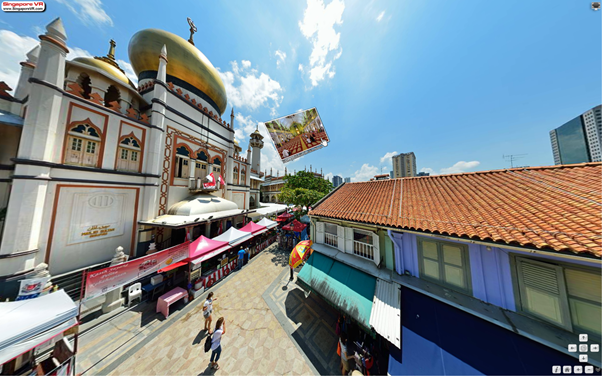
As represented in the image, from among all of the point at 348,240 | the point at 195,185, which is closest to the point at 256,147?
the point at 195,185

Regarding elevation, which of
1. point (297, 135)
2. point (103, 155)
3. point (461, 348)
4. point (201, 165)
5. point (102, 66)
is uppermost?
point (102, 66)

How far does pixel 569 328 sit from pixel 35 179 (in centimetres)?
1667

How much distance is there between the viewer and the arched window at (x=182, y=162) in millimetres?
12203

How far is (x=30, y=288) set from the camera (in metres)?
5.62

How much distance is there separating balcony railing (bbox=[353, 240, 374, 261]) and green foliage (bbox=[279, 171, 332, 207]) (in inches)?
376

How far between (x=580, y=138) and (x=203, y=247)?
107m

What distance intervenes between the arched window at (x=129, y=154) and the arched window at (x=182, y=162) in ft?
7.37

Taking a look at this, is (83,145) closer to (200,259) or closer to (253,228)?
(200,259)

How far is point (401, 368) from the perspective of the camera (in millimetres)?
4059

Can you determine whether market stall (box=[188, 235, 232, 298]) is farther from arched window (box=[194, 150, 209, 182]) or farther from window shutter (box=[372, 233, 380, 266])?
window shutter (box=[372, 233, 380, 266])

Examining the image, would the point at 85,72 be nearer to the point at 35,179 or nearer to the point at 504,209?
the point at 35,179

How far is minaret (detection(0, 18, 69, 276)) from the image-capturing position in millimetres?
6020

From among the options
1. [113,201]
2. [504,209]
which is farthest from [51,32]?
[504,209]

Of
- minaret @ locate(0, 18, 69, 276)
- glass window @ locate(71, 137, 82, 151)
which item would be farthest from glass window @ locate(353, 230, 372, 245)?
glass window @ locate(71, 137, 82, 151)
